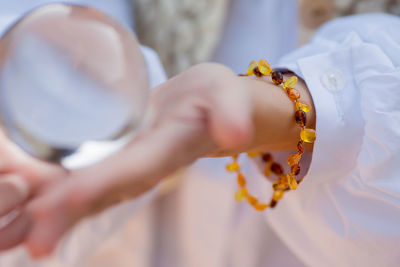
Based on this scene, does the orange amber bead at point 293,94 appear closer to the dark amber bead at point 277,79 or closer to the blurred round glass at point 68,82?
the dark amber bead at point 277,79

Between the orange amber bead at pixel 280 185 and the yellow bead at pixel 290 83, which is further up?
the yellow bead at pixel 290 83

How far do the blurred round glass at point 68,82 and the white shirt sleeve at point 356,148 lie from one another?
158 millimetres

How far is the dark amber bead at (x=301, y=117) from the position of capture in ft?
0.90

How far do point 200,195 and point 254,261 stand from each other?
0.78ft

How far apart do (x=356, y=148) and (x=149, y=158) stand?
190mm

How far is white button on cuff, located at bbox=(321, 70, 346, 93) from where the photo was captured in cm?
30

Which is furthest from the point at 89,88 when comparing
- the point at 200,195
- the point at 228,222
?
the point at 200,195

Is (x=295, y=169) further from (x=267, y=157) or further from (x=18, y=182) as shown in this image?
(x=18, y=182)

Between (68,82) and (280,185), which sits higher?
(68,82)

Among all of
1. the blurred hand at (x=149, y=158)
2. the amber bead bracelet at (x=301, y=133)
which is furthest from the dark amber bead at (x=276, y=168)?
the blurred hand at (x=149, y=158)

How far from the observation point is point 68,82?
194mm

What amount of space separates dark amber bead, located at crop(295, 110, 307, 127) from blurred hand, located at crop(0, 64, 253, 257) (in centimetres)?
8

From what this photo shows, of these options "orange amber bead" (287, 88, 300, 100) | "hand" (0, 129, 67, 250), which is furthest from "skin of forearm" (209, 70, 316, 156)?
"hand" (0, 129, 67, 250)

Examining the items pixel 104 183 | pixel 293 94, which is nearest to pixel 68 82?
pixel 104 183
